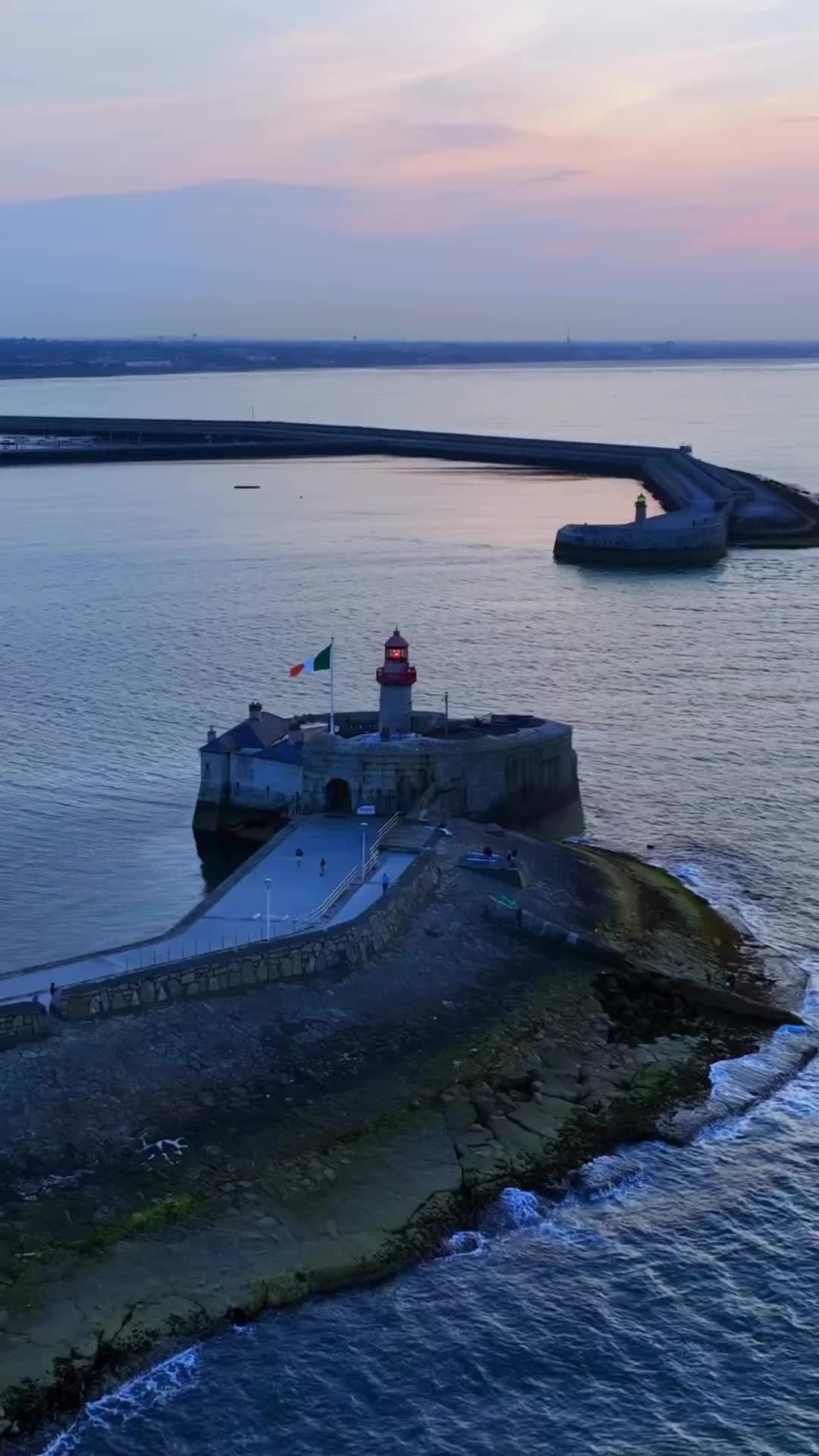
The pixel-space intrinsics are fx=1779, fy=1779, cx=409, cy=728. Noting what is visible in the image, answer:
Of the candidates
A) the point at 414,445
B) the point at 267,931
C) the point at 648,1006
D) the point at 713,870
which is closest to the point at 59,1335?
the point at 267,931

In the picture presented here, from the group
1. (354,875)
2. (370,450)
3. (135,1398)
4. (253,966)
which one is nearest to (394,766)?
(354,875)

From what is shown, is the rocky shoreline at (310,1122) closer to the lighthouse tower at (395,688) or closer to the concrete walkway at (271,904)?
the concrete walkway at (271,904)

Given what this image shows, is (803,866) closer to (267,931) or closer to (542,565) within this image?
(267,931)

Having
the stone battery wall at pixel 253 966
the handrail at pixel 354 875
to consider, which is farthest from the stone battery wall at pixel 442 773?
the stone battery wall at pixel 253 966

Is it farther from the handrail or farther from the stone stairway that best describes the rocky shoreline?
the stone stairway

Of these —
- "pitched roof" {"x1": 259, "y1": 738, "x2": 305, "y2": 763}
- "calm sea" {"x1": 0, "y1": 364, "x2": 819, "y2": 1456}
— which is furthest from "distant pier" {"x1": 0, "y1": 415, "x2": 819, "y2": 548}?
"pitched roof" {"x1": 259, "y1": 738, "x2": 305, "y2": 763}

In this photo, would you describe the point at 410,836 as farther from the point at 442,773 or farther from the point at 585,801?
the point at 585,801
